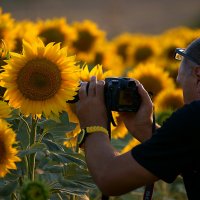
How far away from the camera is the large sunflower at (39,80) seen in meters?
3.18

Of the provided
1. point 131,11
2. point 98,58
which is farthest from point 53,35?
point 131,11

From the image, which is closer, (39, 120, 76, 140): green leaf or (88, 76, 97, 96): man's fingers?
(88, 76, 97, 96): man's fingers

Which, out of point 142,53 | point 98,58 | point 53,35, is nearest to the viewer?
point 53,35

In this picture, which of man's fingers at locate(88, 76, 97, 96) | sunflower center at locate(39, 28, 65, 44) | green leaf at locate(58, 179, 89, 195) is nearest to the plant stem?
green leaf at locate(58, 179, 89, 195)

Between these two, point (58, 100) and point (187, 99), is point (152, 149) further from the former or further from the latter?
point (58, 100)

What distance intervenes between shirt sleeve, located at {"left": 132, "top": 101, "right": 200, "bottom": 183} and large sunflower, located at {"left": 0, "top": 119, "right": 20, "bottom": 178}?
0.47 metres

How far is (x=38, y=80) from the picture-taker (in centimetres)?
319

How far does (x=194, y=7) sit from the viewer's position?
2358 centimetres

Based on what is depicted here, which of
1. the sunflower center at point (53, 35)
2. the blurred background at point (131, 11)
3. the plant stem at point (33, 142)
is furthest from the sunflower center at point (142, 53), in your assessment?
the blurred background at point (131, 11)

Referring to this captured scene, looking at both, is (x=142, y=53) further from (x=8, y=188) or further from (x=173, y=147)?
(x=173, y=147)

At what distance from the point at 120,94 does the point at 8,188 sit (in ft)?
1.67

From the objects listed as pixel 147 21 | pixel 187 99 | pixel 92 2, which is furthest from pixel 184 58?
pixel 92 2

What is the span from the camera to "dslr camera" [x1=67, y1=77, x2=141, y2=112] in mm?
3061

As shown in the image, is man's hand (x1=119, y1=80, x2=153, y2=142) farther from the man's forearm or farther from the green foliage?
the man's forearm
